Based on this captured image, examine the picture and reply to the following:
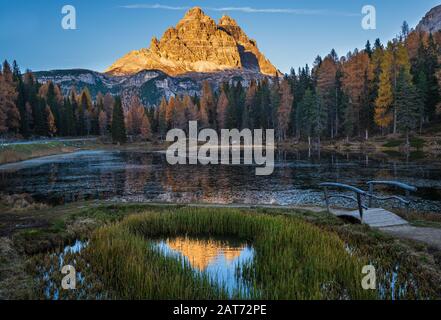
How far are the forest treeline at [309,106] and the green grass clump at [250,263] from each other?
58833 mm

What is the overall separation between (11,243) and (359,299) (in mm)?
10773

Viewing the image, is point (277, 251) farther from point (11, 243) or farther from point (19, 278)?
point (11, 243)

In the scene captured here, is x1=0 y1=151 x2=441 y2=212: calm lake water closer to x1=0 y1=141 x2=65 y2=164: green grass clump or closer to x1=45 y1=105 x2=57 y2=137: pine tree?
x1=0 y1=141 x2=65 y2=164: green grass clump

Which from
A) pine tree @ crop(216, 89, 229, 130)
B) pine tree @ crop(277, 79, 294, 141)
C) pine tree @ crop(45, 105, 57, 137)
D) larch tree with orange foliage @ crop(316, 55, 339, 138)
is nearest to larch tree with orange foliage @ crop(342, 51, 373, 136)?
larch tree with orange foliage @ crop(316, 55, 339, 138)

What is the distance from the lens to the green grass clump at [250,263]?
8.30 m

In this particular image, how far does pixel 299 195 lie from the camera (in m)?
26.4

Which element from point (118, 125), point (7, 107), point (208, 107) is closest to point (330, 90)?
point (208, 107)

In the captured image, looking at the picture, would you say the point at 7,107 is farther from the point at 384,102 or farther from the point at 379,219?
the point at 379,219

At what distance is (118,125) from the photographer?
10612 cm

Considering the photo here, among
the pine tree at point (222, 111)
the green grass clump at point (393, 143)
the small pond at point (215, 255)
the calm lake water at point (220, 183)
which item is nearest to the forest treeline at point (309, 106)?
the pine tree at point (222, 111)

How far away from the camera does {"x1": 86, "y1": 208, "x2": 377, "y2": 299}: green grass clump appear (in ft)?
27.2

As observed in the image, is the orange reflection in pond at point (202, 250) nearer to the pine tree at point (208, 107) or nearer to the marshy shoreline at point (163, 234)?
the marshy shoreline at point (163, 234)

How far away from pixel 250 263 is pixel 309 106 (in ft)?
249
